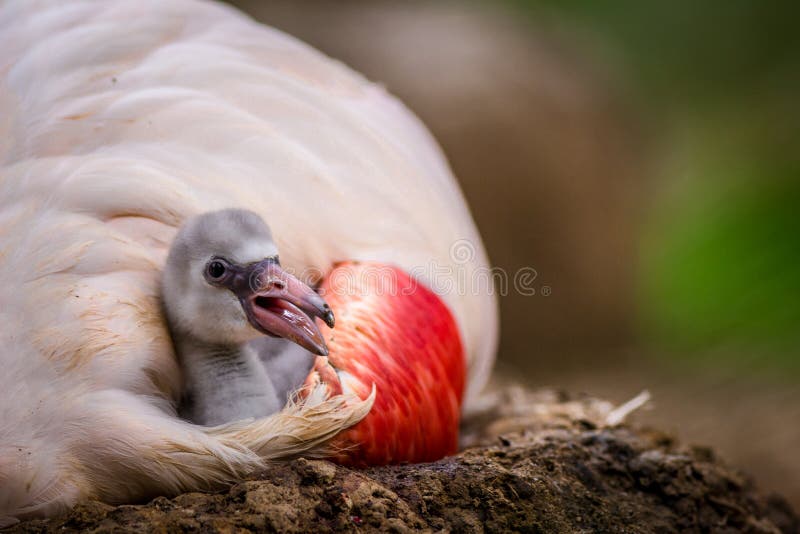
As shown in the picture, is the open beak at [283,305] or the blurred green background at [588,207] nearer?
the open beak at [283,305]

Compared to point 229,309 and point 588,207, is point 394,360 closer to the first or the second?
point 229,309

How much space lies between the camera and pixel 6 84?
1.61 m

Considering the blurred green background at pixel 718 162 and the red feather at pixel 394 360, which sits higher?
the blurred green background at pixel 718 162

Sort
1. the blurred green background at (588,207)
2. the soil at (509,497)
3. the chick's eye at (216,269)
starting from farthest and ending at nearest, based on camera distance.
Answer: the blurred green background at (588,207)
the chick's eye at (216,269)
the soil at (509,497)

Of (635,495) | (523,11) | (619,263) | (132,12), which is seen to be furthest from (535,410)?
(523,11)

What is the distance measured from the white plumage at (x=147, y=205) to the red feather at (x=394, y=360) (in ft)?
0.19

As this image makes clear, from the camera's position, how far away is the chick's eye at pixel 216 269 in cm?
134

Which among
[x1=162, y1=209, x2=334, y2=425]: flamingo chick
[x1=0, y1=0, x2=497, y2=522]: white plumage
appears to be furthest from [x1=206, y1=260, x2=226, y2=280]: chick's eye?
[x1=0, y1=0, x2=497, y2=522]: white plumage

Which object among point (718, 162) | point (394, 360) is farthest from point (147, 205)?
point (718, 162)

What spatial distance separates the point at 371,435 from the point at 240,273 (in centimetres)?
31

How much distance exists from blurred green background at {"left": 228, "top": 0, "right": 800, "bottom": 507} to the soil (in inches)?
84.6

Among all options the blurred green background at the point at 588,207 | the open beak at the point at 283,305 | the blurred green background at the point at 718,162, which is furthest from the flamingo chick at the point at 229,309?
the blurred green background at the point at 718,162

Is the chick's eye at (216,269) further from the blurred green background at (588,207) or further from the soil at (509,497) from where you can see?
the blurred green background at (588,207)

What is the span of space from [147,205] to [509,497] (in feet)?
2.28
